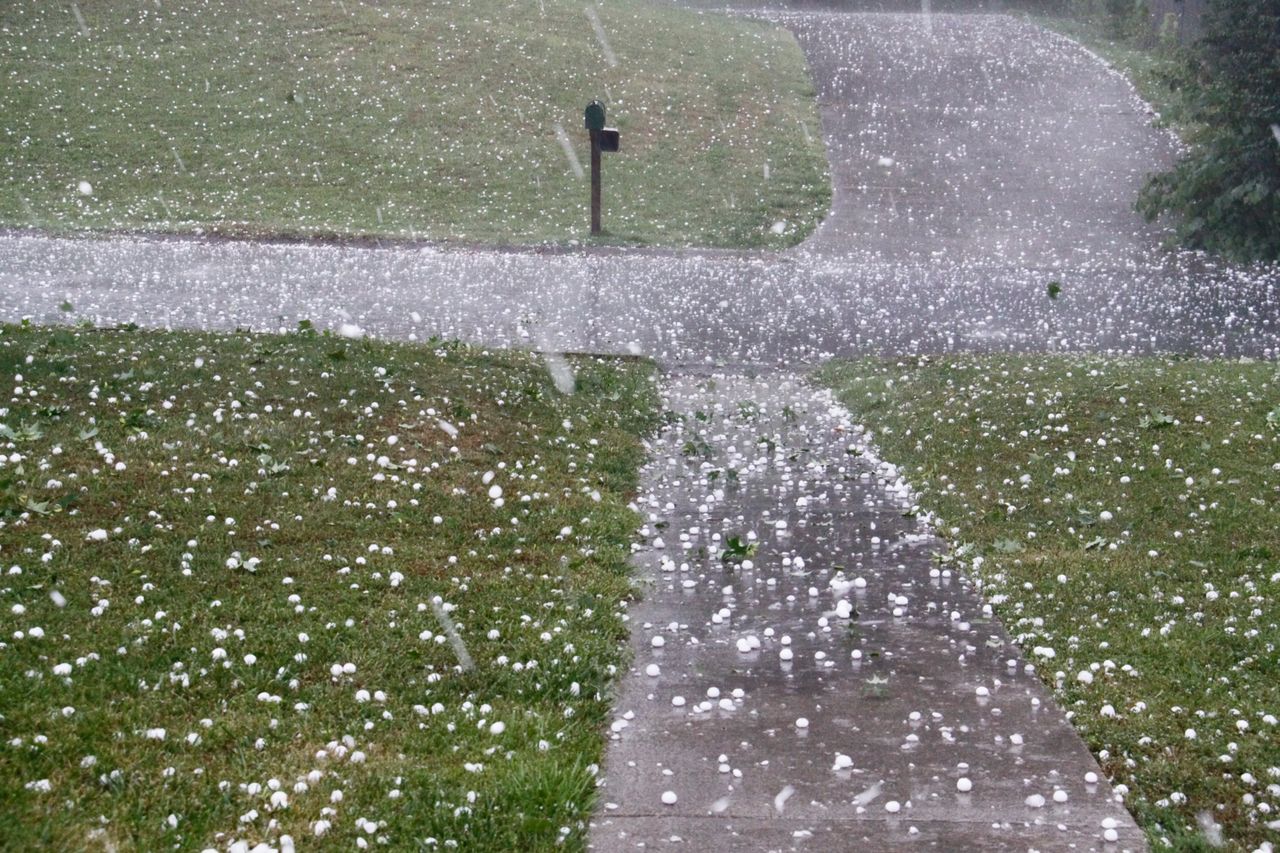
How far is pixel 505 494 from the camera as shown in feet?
22.0

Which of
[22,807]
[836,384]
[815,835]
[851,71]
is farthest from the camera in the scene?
[851,71]

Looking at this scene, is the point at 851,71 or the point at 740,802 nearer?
the point at 740,802

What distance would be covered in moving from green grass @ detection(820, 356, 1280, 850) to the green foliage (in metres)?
5.81

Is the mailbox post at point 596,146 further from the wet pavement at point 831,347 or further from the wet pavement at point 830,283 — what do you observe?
the wet pavement at point 831,347

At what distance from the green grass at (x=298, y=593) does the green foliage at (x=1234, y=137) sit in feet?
32.1

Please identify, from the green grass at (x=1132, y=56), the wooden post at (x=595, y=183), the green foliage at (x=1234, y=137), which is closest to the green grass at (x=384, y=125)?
the wooden post at (x=595, y=183)

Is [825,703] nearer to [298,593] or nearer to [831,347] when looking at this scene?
[298,593]

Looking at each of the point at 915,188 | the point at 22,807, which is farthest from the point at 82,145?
the point at 22,807

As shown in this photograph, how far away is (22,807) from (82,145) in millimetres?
17848

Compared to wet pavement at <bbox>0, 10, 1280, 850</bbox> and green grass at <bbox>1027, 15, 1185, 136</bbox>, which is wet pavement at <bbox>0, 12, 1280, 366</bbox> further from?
green grass at <bbox>1027, 15, 1185, 136</bbox>

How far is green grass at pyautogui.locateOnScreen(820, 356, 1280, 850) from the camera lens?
4062mm

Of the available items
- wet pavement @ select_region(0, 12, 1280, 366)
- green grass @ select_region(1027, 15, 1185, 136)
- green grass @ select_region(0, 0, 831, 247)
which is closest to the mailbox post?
green grass @ select_region(0, 0, 831, 247)

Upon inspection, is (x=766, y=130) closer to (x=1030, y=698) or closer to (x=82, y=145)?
(x=82, y=145)

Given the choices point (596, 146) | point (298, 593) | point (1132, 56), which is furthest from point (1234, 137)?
point (1132, 56)
